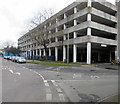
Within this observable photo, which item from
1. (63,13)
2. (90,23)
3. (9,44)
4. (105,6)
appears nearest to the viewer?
(90,23)

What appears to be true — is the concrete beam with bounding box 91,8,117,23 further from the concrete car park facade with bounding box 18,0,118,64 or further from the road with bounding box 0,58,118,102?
the road with bounding box 0,58,118,102

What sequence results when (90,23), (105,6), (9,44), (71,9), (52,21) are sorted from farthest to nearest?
(9,44), (52,21), (71,9), (105,6), (90,23)

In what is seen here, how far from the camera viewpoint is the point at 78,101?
5031 mm

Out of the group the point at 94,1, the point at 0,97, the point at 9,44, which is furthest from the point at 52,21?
the point at 9,44

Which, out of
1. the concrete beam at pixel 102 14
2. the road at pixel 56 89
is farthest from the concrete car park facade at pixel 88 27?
the road at pixel 56 89

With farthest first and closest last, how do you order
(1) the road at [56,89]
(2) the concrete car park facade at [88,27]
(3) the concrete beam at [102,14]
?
(3) the concrete beam at [102,14]
(2) the concrete car park facade at [88,27]
(1) the road at [56,89]

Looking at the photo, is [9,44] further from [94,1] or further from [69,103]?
[69,103]

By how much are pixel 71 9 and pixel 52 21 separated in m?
11.8

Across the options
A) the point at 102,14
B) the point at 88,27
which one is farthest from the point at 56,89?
the point at 102,14

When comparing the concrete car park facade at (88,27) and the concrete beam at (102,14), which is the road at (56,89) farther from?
the concrete beam at (102,14)

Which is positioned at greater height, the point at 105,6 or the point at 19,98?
the point at 105,6

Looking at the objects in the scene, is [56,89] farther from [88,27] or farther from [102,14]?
[102,14]

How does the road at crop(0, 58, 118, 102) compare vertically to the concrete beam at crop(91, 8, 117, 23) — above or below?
below

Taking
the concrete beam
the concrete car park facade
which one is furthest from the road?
the concrete beam
